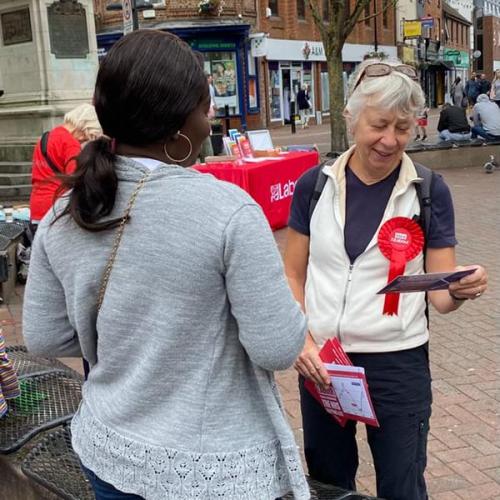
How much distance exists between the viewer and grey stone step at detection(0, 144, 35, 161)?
11086mm

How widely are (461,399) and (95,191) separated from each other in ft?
10.9

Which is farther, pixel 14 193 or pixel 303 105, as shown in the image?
pixel 303 105

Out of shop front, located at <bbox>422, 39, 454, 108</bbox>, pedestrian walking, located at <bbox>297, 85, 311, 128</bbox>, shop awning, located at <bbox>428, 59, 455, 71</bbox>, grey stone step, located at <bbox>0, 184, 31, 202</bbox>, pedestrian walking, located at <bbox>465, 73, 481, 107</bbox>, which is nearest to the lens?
grey stone step, located at <bbox>0, 184, 31, 202</bbox>

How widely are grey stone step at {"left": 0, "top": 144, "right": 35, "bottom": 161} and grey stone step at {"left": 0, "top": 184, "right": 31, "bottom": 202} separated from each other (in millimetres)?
713

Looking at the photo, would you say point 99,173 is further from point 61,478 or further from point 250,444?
point 61,478

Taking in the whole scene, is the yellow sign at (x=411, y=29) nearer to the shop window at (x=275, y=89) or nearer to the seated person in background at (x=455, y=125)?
the shop window at (x=275, y=89)

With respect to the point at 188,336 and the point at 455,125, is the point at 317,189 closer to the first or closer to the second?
the point at 188,336

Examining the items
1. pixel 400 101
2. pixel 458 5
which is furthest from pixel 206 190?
pixel 458 5

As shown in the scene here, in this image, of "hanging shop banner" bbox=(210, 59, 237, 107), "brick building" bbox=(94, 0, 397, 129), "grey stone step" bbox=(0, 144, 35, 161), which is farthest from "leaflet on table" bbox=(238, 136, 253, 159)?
"hanging shop banner" bbox=(210, 59, 237, 107)

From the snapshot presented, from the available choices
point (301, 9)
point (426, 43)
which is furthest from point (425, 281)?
point (426, 43)

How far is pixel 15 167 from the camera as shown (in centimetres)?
1100

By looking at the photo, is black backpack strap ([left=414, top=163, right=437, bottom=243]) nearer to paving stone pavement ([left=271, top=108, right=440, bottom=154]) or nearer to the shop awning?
paving stone pavement ([left=271, top=108, right=440, bottom=154])

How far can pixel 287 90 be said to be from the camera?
3281 cm

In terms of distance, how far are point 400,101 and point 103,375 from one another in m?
1.17
